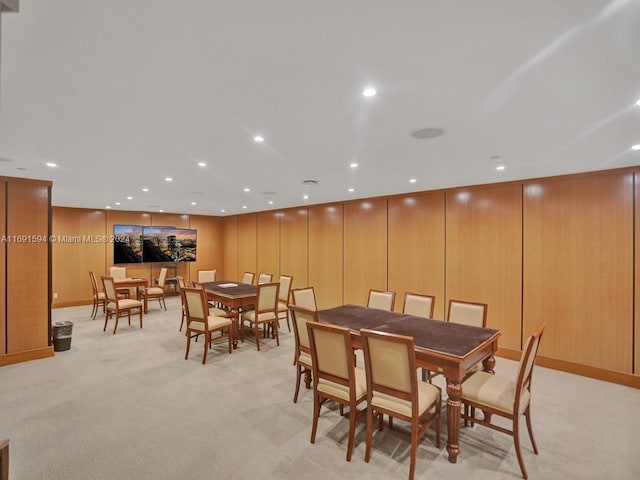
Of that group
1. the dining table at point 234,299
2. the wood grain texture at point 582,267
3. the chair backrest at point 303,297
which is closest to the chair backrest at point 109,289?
the dining table at point 234,299

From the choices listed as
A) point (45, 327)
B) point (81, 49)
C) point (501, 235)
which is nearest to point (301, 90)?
point (81, 49)

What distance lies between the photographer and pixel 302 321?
3039 mm

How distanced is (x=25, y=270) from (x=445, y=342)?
5672mm

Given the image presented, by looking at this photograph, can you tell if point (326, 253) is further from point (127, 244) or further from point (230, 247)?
point (127, 244)

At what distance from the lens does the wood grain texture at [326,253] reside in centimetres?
716

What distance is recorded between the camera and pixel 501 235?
4.80 metres

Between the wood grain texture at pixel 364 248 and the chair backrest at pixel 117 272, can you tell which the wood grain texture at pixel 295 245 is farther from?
the chair backrest at pixel 117 272

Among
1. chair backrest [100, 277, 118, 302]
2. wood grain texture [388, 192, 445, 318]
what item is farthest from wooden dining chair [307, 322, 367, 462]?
chair backrest [100, 277, 118, 302]

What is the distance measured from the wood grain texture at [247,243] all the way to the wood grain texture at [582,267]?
702 cm

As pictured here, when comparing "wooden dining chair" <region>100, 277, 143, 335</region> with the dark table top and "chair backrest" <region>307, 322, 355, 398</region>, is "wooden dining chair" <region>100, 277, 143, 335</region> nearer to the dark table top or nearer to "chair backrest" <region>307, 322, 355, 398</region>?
the dark table top

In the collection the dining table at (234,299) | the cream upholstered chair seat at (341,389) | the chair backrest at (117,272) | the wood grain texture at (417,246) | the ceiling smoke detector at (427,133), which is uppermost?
the ceiling smoke detector at (427,133)

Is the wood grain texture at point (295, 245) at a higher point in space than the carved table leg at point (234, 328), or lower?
higher

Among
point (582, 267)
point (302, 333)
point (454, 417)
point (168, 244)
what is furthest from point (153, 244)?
point (582, 267)

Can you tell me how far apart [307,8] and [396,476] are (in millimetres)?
2879
